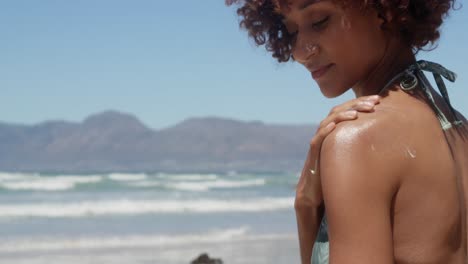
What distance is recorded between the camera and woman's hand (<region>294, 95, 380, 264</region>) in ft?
5.11

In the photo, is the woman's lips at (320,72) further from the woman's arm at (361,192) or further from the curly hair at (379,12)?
the woman's arm at (361,192)

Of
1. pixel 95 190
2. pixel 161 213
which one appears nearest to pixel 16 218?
pixel 161 213

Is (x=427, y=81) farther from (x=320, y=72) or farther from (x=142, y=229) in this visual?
(x=142, y=229)

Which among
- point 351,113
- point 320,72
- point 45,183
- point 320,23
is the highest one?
point 320,23

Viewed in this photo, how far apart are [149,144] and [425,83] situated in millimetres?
164675

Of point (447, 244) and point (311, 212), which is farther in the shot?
point (311, 212)

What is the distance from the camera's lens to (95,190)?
1102 inches

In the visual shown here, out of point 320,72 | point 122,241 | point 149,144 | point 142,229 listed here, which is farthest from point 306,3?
point 149,144

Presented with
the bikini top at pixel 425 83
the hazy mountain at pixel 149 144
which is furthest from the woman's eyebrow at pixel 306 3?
the hazy mountain at pixel 149 144

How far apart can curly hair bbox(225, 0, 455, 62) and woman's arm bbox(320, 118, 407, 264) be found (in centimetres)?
36

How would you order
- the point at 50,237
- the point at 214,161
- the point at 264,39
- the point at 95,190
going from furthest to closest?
the point at 214,161 < the point at 95,190 < the point at 50,237 < the point at 264,39

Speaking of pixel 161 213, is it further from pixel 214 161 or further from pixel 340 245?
pixel 214 161

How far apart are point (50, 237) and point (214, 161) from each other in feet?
398

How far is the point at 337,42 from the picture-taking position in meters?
1.73
